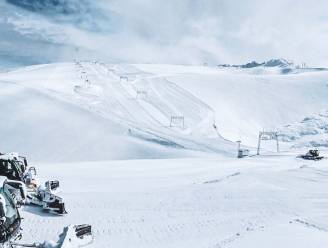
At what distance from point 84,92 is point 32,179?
42812 mm

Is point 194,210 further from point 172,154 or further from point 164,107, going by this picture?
point 164,107

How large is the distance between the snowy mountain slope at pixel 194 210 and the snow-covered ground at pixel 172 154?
0.18 ft

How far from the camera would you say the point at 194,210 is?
1738cm

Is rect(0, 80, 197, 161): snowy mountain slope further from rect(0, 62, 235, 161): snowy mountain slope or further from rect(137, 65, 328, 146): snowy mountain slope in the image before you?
rect(137, 65, 328, 146): snowy mountain slope

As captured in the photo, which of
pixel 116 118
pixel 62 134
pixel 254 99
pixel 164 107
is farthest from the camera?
pixel 254 99

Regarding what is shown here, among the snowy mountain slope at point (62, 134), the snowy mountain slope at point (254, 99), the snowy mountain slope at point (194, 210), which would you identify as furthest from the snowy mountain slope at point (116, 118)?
the snowy mountain slope at point (194, 210)

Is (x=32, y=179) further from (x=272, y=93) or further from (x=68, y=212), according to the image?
(x=272, y=93)

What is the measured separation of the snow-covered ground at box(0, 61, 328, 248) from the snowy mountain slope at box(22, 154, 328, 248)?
0.05 m

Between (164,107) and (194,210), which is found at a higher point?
(164,107)

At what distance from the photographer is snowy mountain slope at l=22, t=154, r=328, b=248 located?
13.9m

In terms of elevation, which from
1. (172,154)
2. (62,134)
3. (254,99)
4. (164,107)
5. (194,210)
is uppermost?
(254,99)

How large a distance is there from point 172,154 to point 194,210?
2357 cm

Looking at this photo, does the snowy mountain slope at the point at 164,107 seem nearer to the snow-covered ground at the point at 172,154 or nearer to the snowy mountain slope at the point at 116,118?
the snowy mountain slope at the point at 116,118

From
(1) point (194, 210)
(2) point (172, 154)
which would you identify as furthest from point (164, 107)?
(1) point (194, 210)
